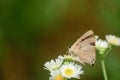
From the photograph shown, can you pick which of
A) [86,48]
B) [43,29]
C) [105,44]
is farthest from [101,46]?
[43,29]

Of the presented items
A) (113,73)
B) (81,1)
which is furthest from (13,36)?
(113,73)

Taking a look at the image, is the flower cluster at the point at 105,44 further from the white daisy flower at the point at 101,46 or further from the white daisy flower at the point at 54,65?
the white daisy flower at the point at 54,65

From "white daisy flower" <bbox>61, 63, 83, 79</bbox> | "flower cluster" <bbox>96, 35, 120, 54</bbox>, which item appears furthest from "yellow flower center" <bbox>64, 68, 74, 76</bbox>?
"flower cluster" <bbox>96, 35, 120, 54</bbox>

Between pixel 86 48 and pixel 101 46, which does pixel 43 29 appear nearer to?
pixel 101 46

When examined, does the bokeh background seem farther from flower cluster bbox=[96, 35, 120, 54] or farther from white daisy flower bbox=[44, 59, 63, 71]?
white daisy flower bbox=[44, 59, 63, 71]

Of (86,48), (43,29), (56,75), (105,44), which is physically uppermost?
(43,29)

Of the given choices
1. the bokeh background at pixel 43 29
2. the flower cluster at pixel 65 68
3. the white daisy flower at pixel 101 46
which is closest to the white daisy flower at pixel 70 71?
the flower cluster at pixel 65 68

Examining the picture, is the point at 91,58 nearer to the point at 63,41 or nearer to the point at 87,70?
the point at 87,70
